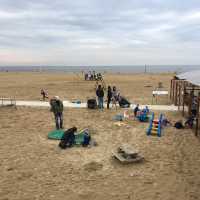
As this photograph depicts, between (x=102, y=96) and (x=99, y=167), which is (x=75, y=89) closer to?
(x=102, y=96)

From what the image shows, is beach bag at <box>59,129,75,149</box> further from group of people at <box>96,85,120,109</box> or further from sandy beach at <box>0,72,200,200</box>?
group of people at <box>96,85,120,109</box>

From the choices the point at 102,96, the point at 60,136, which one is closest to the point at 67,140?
the point at 60,136

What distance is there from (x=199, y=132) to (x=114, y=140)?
3578 mm

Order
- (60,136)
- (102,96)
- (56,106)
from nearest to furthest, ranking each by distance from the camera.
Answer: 1. (60,136)
2. (56,106)
3. (102,96)

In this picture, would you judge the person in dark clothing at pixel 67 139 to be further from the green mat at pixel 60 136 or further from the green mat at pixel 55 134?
the green mat at pixel 55 134

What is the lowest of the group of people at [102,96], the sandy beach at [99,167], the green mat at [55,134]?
the sandy beach at [99,167]

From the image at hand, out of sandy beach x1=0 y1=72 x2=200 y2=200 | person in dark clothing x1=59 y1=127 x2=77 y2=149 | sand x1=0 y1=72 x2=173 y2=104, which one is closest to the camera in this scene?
sandy beach x1=0 y1=72 x2=200 y2=200

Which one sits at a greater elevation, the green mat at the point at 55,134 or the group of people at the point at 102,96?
the group of people at the point at 102,96

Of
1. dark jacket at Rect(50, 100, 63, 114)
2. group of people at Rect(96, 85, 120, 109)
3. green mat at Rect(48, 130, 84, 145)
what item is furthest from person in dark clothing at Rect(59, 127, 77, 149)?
group of people at Rect(96, 85, 120, 109)

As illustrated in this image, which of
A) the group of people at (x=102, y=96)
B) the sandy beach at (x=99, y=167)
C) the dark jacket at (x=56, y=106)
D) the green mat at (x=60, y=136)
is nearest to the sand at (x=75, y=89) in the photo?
the group of people at (x=102, y=96)

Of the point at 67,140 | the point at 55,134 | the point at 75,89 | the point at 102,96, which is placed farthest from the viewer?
the point at 75,89

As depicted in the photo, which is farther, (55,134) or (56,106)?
(56,106)

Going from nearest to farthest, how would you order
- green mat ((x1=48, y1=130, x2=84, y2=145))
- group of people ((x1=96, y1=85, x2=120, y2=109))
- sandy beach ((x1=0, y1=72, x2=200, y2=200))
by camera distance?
sandy beach ((x1=0, y1=72, x2=200, y2=200)), green mat ((x1=48, y1=130, x2=84, y2=145)), group of people ((x1=96, y1=85, x2=120, y2=109))

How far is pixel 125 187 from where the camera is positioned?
7.72 m
